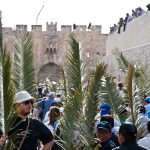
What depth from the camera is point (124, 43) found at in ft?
97.2

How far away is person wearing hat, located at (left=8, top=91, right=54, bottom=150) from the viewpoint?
18.2ft

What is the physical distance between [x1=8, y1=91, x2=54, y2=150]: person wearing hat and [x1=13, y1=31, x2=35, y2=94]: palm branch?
6.93ft

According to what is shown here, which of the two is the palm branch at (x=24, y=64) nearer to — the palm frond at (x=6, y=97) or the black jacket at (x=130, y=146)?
the palm frond at (x=6, y=97)

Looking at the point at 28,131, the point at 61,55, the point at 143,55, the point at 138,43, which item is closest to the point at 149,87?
the point at 28,131

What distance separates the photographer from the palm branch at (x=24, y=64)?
7812mm

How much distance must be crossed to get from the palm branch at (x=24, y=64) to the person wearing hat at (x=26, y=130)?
2.11 meters

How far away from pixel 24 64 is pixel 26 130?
2446mm

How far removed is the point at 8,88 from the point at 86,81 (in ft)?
5.17

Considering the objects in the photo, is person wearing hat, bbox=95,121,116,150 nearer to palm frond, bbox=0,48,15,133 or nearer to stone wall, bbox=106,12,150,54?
palm frond, bbox=0,48,15,133

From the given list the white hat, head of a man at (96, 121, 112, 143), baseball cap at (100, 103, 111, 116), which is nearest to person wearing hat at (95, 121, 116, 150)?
head of a man at (96, 121, 112, 143)

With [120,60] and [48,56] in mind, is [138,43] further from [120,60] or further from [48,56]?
[48,56]

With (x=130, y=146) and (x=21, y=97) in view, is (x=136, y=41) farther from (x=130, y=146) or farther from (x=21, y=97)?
(x=130, y=146)

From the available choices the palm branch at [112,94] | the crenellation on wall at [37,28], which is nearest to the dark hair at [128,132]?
the palm branch at [112,94]

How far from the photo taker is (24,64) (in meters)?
7.84
